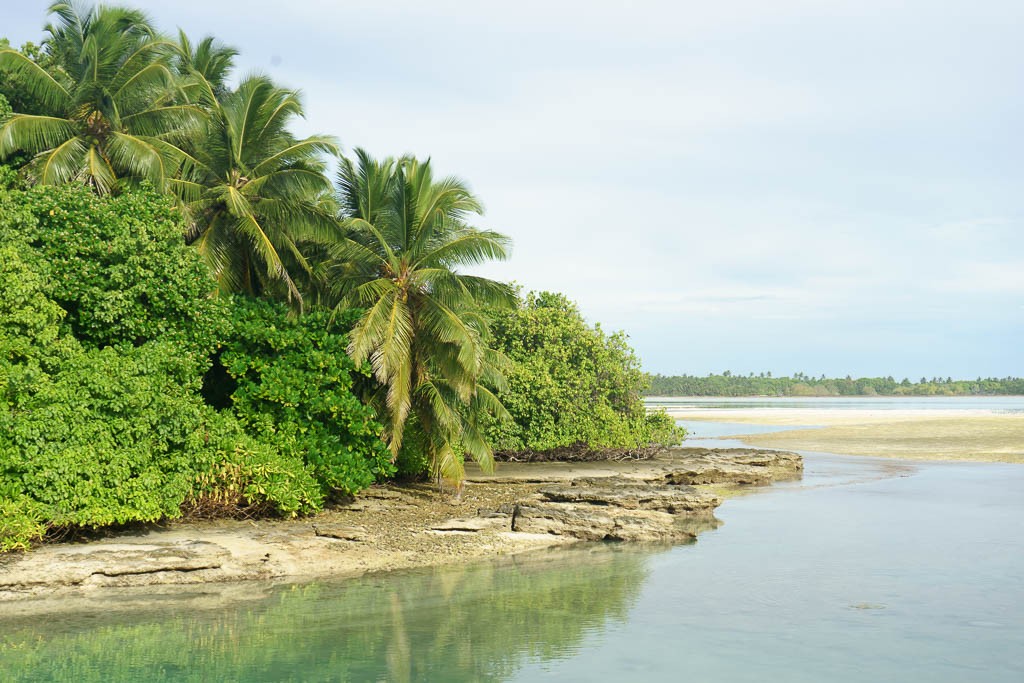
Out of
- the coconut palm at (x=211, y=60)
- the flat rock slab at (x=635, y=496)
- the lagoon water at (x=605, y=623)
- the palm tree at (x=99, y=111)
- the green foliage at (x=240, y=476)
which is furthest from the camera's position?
the coconut palm at (x=211, y=60)

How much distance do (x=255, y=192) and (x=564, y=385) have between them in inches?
548

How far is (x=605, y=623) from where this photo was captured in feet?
49.4

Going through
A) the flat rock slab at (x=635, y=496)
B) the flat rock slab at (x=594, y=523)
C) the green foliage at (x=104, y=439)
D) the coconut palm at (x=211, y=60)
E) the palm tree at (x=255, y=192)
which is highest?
the coconut palm at (x=211, y=60)

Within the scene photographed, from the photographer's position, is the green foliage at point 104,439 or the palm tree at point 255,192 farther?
the palm tree at point 255,192

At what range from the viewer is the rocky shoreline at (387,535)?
1555 centimetres

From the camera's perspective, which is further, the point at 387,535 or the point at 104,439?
the point at 387,535

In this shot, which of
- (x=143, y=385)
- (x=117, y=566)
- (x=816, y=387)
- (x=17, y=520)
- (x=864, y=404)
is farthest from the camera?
(x=816, y=387)

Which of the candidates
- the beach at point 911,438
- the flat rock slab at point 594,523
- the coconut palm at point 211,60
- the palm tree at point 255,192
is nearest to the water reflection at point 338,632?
the flat rock slab at point 594,523

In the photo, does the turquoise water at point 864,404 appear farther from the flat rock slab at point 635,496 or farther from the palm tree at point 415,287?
the palm tree at point 415,287

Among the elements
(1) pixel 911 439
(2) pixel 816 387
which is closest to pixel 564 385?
(1) pixel 911 439

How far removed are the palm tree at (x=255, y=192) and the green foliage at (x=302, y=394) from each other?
5.06 ft

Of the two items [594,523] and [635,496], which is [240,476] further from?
[635,496]

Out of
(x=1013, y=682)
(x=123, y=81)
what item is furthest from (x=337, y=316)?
(x=1013, y=682)

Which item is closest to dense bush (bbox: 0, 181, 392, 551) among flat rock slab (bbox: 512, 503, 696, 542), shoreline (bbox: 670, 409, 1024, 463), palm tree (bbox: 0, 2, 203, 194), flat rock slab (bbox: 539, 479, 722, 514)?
palm tree (bbox: 0, 2, 203, 194)
